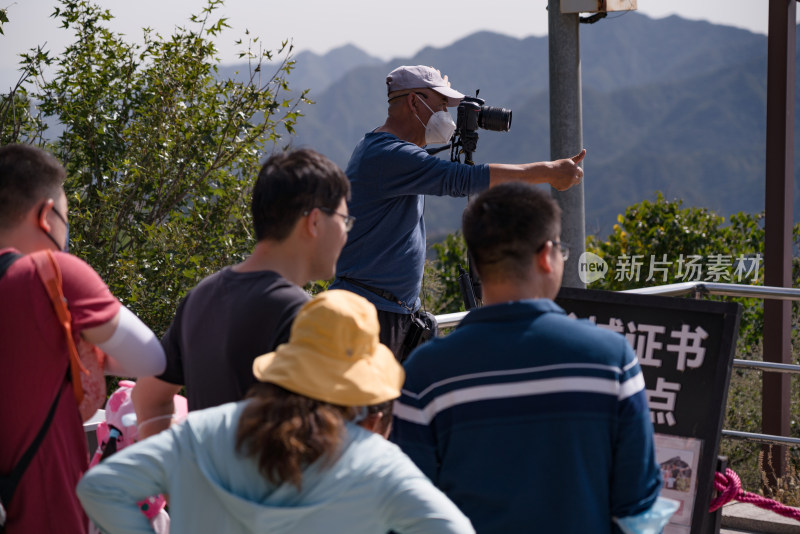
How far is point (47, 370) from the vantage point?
1.95 m

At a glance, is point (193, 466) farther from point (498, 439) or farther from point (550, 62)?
point (550, 62)

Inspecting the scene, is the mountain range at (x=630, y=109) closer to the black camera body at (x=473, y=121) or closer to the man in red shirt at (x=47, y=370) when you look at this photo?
the black camera body at (x=473, y=121)

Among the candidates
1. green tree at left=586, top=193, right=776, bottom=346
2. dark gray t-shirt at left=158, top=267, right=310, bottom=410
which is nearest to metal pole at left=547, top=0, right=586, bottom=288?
dark gray t-shirt at left=158, top=267, right=310, bottom=410

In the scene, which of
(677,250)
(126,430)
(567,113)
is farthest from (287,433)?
(677,250)

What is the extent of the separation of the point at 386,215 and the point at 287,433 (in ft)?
6.14

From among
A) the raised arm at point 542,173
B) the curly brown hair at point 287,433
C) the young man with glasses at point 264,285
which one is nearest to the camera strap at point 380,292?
the raised arm at point 542,173

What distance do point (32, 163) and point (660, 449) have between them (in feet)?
6.77

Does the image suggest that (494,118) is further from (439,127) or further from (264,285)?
(264,285)

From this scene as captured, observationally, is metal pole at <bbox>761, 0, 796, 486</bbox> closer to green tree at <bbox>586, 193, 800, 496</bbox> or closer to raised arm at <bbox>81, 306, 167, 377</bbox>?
green tree at <bbox>586, 193, 800, 496</bbox>

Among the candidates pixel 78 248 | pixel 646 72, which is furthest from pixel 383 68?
pixel 78 248

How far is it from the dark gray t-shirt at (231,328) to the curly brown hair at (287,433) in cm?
28

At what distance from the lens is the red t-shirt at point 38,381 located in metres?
1.91

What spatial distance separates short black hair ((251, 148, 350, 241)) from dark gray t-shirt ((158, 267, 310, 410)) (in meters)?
0.12

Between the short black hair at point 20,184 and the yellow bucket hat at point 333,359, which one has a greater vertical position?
the short black hair at point 20,184
